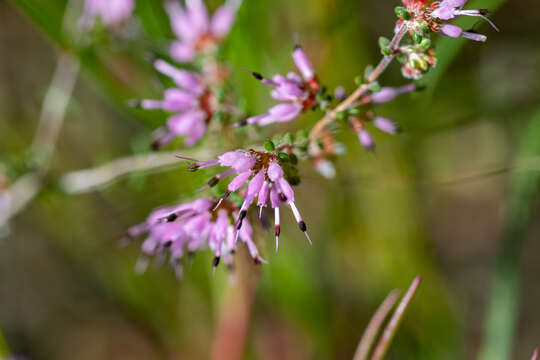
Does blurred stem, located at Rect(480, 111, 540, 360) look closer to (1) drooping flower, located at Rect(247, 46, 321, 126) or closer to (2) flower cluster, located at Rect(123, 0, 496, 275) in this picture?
(2) flower cluster, located at Rect(123, 0, 496, 275)

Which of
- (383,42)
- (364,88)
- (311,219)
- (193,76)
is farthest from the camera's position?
(311,219)

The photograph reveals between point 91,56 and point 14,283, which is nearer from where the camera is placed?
point 91,56

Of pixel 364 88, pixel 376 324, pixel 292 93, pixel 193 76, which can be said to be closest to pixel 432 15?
pixel 364 88

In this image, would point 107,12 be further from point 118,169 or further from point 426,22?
point 426,22

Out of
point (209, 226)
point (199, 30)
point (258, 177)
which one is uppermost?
point (199, 30)

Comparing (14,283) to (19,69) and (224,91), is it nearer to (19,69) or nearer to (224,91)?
(19,69)

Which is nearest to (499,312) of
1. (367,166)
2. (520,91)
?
(367,166)
